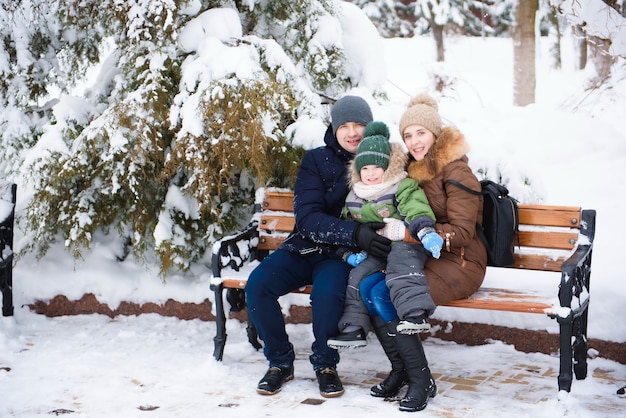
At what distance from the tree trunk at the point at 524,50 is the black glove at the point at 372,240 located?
32.0 ft

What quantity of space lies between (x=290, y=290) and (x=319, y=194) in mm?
609

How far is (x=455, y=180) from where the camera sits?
13.1ft

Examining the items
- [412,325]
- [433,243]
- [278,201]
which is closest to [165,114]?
[278,201]

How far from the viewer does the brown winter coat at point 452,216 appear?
12.8 feet

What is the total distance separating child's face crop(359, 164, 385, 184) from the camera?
4.14m

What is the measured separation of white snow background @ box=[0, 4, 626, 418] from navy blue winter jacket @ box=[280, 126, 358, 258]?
533 millimetres

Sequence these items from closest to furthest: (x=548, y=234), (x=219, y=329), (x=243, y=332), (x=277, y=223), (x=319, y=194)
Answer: (x=548, y=234)
(x=319, y=194)
(x=219, y=329)
(x=277, y=223)
(x=243, y=332)

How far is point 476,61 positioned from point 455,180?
2419 centimetres

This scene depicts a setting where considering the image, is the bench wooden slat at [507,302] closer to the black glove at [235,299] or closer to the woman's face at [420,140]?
the woman's face at [420,140]

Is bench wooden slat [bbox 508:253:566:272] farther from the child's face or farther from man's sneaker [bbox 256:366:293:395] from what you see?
man's sneaker [bbox 256:366:293:395]

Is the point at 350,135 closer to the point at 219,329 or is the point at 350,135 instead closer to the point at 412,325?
the point at 412,325

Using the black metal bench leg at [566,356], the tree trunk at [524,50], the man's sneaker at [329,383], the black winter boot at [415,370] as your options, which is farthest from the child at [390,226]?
the tree trunk at [524,50]

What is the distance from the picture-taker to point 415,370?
151 inches

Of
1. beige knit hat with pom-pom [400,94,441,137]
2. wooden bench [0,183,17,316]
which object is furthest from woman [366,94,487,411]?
wooden bench [0,183,17,316]
